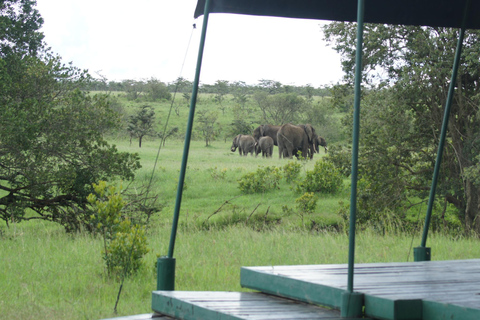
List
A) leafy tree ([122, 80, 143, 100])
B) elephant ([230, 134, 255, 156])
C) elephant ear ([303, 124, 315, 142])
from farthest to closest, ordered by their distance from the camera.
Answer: leafy tree ([122, 80, 143, 100])
elephant ([230, 134, 255, 156])
elephant ear ([303, 124, 315, 142])

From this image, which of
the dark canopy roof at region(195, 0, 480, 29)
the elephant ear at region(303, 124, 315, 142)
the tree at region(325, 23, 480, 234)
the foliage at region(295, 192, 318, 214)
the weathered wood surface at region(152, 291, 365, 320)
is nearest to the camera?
the weathered wood surface at region(152, 291, 365, 320)

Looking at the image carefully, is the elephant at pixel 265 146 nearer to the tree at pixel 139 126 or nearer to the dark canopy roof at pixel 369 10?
the tree at pixel 139 126

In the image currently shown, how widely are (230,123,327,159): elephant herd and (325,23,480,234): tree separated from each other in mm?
21077

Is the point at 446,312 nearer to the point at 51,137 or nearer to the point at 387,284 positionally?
the point at 387,284

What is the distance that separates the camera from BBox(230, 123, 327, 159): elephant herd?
33.2 m

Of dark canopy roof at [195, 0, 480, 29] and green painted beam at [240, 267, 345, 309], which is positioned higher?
dark canopy roof at [195, 0, 480, 29]

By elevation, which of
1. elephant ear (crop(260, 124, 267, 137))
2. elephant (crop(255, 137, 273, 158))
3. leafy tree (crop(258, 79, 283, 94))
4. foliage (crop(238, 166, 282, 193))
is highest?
leafy tree (crop(258, 79, 283, 94))

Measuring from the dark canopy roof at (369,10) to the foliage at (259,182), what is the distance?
13.6m

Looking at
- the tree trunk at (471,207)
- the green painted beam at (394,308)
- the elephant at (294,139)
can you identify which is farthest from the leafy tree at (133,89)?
the green painted beam at (394,308)

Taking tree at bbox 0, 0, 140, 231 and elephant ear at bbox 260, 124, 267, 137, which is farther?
elephant ear at bbox 260, 124, 267, 137

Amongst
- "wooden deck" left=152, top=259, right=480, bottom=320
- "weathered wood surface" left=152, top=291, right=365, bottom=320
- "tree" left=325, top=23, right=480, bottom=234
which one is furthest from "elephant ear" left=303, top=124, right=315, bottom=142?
"weathered wood surface" left=152, top=291, right=365, bottom=320

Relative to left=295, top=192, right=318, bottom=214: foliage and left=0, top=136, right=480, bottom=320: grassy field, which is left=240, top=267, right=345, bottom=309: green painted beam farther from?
left=295, top=192, right=318, bottom=214: foliage

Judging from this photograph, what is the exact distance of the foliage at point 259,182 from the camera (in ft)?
58.1

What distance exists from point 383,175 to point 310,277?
9.42m
